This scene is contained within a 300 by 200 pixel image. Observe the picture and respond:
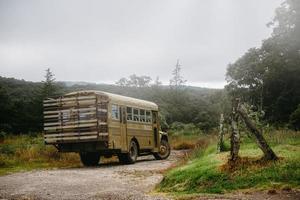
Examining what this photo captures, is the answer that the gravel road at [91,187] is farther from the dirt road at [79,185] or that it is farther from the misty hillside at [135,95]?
the misty hillside at [135,95]

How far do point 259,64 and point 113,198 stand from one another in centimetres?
3740

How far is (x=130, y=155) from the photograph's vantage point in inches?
784

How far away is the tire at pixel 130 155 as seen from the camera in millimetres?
19703

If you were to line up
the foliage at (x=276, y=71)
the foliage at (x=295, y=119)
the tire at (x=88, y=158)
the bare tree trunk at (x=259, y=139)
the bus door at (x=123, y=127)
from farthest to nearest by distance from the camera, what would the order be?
the foliage at (x=276, y=71) < the foliage at (x=295, y=119) < the tire at (x=88, y=158) < the bus door at (x=123, y=127) < the bare tree trunk at (x=259, y=139)

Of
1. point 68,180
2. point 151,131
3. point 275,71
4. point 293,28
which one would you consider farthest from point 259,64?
point 68,180

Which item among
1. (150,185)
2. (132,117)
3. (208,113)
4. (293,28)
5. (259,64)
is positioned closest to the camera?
(150,185)

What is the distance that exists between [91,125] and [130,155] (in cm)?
296

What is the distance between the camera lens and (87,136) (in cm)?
1764

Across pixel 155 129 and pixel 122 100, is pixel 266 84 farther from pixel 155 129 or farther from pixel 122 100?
pixel 122 100

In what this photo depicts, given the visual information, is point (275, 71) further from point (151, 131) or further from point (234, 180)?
point (234, 180)

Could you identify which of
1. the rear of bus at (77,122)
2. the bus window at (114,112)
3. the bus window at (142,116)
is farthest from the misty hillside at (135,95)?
the rear of bus at (77,122)

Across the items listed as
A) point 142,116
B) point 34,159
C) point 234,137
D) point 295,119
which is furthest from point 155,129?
point 234,137

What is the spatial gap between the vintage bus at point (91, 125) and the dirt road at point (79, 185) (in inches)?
110

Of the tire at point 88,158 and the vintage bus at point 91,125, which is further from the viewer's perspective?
the tire at point 88,158
